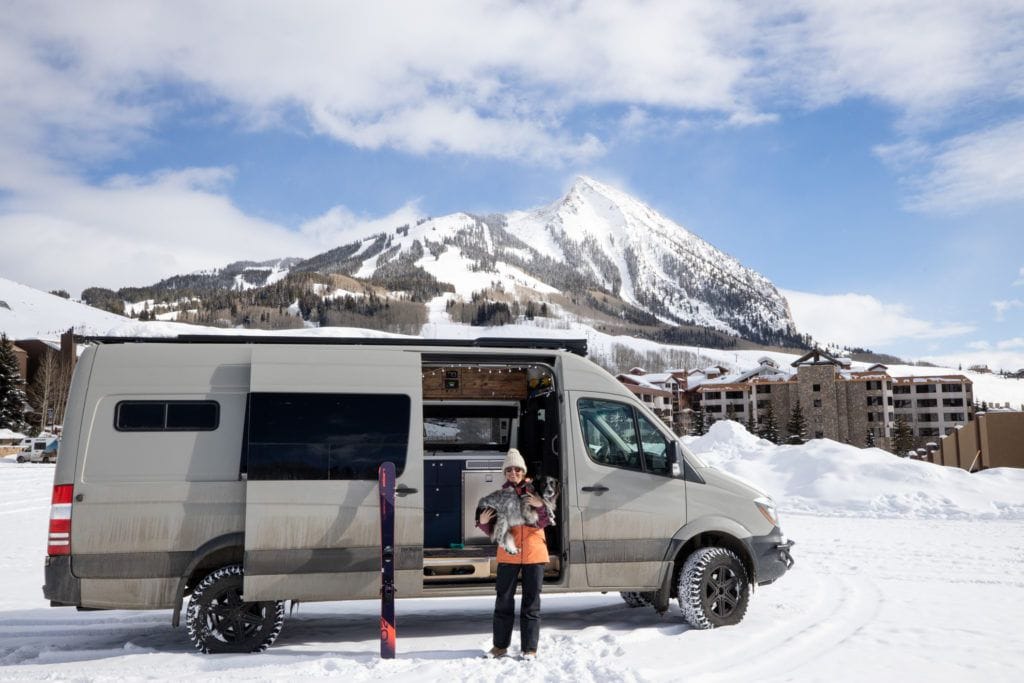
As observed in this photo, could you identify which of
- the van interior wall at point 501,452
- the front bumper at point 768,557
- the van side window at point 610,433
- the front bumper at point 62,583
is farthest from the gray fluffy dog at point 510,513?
the front bumper at point 62,583

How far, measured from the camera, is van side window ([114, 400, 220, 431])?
21.7 ft

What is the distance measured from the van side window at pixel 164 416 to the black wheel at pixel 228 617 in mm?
1264

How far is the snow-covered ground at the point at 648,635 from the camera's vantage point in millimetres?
5953

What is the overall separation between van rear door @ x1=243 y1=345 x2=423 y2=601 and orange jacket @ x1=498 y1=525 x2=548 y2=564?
981 mm

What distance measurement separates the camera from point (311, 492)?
21.8 ft

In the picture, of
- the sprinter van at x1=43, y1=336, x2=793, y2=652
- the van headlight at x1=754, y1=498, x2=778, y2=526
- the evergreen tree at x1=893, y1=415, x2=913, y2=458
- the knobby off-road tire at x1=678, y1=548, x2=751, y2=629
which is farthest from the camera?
the evergreen tree at x1=893, y1=415, x2=913, y2=458

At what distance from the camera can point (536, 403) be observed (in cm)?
891

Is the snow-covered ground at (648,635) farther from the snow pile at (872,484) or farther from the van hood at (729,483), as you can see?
the snow pile at (872,484)

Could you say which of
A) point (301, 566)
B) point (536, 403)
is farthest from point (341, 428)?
point (536, 403)

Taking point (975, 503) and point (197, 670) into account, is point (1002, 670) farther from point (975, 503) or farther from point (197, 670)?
point (975, 503)

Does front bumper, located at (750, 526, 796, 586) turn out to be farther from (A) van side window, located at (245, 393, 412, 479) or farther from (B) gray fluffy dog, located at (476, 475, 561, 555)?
(A) van side window, located at (245, 393, 412, 479)

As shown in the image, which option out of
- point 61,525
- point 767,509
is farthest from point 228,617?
point 767,509

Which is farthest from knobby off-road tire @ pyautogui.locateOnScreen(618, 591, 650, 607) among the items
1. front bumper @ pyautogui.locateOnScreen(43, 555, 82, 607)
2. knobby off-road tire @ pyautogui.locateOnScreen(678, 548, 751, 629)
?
front bumper @ pyautogui.locateOnScreen(43, 555, 82, 607)

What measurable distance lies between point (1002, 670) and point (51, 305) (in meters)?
213
